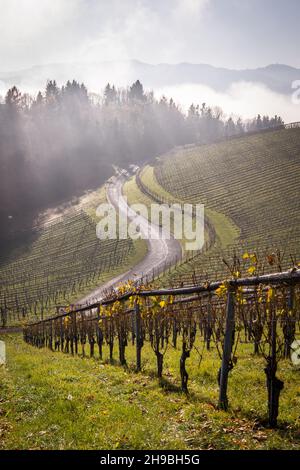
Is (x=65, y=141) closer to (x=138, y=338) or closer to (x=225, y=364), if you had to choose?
(x=138, y=338)

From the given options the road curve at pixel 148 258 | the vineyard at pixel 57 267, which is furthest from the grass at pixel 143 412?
the vineyard at pixel 57 267

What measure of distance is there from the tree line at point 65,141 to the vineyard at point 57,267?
639 inches

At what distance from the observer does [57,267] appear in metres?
66.7

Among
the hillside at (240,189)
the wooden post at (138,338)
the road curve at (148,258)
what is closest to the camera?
the wooden post at (138,338)

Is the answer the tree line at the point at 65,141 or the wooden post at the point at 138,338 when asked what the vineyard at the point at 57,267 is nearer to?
the tree line at the point at 65,141

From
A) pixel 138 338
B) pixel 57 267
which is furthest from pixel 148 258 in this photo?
pixel 138 338

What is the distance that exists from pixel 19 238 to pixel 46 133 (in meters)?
55.5

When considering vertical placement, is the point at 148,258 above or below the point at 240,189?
below

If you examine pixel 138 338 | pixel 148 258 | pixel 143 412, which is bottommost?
pixel 148 258

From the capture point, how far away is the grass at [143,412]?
6.29m

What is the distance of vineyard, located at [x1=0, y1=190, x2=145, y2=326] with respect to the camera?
5384cm

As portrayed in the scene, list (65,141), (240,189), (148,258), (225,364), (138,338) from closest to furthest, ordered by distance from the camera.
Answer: (225,364) → (138,338) → (148,258) → (240,189) → (65,141)

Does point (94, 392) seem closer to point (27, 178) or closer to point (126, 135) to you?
point (27, 178)

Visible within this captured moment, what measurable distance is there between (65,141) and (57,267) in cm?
7910
